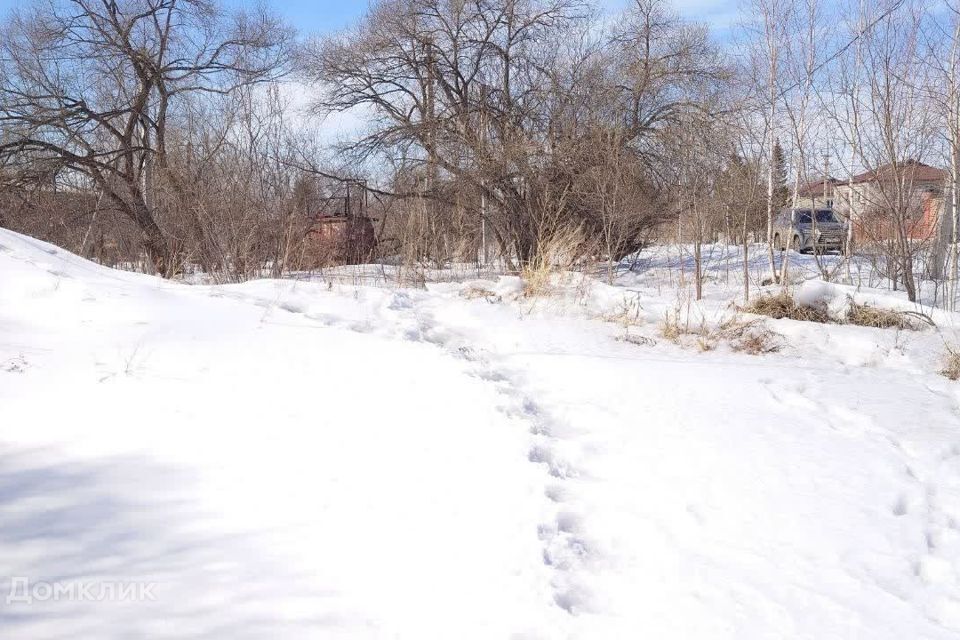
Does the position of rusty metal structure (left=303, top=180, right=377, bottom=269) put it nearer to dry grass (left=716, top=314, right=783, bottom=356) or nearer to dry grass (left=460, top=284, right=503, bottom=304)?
dry grass (left=460, top=284, right=503, bottom=304)

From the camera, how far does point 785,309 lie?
7.01 meters

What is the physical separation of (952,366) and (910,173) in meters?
4.80

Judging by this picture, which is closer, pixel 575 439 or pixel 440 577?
pixel 440 577

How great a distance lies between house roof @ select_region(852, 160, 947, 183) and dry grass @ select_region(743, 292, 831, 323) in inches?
111

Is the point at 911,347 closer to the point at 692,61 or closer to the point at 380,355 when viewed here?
the point at 380,355

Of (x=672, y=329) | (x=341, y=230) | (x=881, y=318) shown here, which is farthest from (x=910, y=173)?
(x=341, y=230)

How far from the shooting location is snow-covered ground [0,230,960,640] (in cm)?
197

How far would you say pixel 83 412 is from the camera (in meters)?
3.19

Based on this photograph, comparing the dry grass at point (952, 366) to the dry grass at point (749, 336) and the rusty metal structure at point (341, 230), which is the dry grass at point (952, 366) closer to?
the dry grass at point (749, 336)

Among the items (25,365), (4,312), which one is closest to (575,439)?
(25,365)

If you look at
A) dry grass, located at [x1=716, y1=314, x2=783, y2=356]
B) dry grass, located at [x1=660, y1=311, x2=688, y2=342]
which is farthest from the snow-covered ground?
dry grass, located at [x1=660, y1=311, x2=688, y2=342]

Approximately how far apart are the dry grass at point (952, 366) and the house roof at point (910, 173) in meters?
4.15

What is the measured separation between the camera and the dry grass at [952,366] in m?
4.92

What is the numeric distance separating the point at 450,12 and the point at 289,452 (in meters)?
14.2
